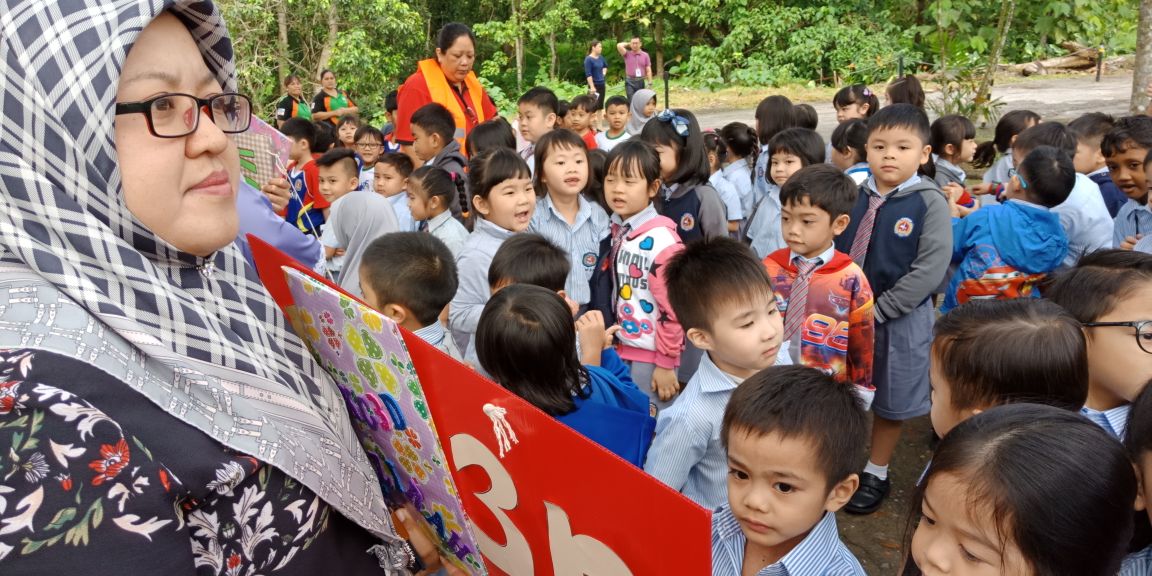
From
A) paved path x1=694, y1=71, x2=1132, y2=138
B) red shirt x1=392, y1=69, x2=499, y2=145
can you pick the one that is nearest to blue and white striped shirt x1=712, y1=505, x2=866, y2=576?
red shirt x1=392, y1=69, x2=499, y2=145

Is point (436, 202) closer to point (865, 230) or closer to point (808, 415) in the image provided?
point (865, 230)

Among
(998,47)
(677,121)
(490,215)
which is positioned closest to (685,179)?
(677,121)

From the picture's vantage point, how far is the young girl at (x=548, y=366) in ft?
6.74

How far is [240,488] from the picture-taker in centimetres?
114

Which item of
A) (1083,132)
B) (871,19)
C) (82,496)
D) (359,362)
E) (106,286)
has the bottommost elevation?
(871,19)

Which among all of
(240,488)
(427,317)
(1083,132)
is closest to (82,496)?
(240,488)

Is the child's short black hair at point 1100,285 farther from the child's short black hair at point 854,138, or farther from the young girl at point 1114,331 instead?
the child's short black hair at point 854,138

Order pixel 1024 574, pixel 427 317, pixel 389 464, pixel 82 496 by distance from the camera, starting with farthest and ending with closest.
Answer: pixel 427 317
pixel 389 464
pixel 1024 574
pixel 82 496

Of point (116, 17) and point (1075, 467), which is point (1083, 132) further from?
point (116, 17)

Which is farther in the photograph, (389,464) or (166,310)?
(389,464)

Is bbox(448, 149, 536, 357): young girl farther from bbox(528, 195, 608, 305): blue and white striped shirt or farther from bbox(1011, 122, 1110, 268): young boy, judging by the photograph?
bbox(1011, 122, 1110, 268): young boy

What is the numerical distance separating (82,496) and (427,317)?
169 centimetres

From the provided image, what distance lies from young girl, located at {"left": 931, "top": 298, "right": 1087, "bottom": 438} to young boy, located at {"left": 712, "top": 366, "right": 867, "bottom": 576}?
0.32 metres

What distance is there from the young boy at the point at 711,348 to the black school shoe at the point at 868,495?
1.16 metres
